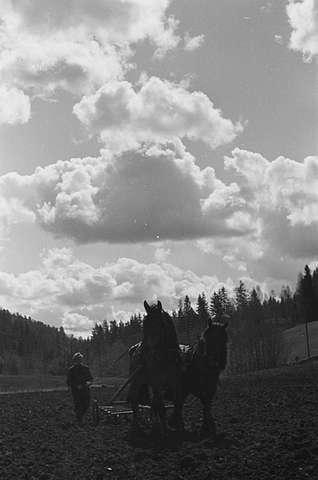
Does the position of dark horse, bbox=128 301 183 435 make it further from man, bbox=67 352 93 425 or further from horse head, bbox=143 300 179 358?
man, bbox=67 352 93 425

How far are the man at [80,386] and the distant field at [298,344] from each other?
64.9m

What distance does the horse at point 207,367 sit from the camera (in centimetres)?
1365

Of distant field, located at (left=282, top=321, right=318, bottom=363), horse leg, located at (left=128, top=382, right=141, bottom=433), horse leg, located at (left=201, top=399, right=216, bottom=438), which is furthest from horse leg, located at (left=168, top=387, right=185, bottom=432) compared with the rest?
distant field, located at (left=282, top=321, right=318, bottom=363)

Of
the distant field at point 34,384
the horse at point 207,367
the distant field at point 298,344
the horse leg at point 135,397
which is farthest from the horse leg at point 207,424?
the distant field at point 298,344

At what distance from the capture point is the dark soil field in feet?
31.2

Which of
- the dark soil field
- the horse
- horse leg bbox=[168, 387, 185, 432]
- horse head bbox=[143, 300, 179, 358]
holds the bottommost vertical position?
the dark soil field

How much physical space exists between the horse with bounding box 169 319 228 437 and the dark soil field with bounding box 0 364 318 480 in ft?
2.00

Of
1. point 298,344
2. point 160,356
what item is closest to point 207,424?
point 160,356

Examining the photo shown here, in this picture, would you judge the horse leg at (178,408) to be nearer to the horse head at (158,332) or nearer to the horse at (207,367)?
the horse at (207,367)

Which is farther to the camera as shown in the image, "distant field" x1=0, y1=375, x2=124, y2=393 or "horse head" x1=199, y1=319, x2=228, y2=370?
"distant field" x1=0, y1=375, x2=124, y2=393

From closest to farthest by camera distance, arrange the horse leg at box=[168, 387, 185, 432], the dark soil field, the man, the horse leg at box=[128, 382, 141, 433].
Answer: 1. the dark soil field
2. the horse leg at box=[168, 387, 185, 432]
3. the horse leg at box=[128, 382, 141, 433]
4. the man

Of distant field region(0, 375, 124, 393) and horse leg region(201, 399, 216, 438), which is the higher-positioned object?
horse leg region(201, 399, 216, 438)

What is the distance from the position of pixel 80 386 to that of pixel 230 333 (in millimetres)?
78324

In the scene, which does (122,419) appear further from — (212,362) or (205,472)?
(205,472)
